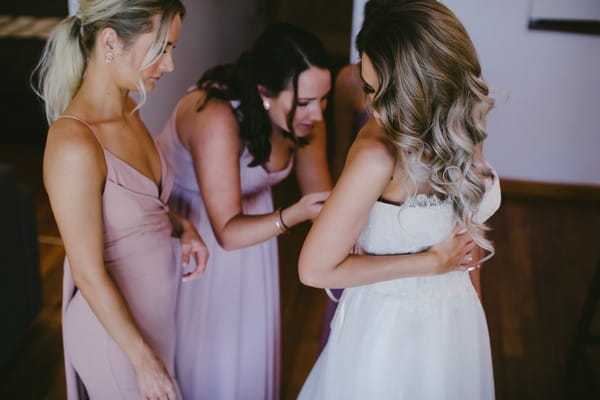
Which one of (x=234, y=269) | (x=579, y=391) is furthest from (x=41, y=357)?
(x=579, y=391)

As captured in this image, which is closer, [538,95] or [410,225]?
[410,225]

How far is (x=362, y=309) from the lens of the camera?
1627 millimetres

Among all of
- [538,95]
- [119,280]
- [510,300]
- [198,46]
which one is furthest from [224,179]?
[538,95]

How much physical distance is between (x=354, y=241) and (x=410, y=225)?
15cm

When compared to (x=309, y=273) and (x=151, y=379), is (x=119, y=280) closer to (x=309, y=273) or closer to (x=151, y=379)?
(x=151, y=379)

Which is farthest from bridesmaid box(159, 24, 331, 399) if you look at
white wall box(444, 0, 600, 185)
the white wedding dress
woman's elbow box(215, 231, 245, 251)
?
white wall box(444, 0, 600, 185)

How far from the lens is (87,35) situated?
1.51 meters

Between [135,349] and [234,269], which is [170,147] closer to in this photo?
[234,269]

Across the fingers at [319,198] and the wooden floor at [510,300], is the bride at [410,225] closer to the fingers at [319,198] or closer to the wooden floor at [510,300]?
the fingers at [319,198]

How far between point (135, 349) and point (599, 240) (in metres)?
3.38

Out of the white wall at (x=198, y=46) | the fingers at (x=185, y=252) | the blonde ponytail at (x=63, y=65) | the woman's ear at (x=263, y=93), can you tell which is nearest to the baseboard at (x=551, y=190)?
the white wall at (x=198, y=46)

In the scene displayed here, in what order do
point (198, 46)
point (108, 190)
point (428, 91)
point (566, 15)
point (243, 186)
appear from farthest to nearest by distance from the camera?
1. point (566, 15)
2. point (198, 46)
3. point (243, 186)
4. point (108, 190)
5. point (428, 91)

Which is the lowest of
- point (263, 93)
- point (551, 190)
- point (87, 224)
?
point (551, 190)

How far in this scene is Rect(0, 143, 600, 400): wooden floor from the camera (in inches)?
107
